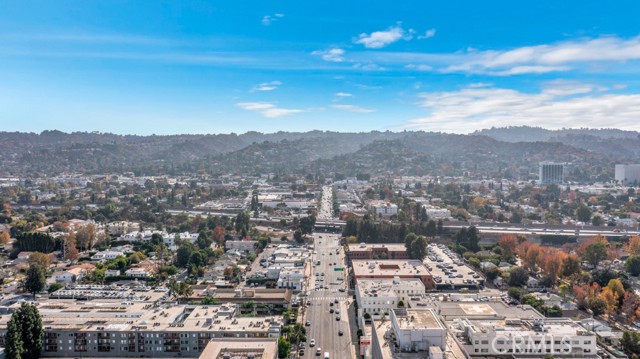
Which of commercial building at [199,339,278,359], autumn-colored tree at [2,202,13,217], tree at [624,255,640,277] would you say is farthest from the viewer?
autumn-colored tree at [2,202,13,217]

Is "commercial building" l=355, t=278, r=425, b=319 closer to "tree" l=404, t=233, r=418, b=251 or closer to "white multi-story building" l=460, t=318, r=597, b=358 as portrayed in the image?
"white multi-story building" l=460, t=318, r=597, b=358

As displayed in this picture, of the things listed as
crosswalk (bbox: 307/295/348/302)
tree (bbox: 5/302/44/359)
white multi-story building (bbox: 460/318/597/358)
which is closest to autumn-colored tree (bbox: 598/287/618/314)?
white multi-story building (bbox: 460/318/597/358)

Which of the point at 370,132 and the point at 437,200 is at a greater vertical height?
the point at 370,132

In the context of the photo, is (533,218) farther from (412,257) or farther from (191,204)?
(191,204)

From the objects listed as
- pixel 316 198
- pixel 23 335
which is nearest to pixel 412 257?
pixel 23 335

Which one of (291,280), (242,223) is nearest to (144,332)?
(291,280)

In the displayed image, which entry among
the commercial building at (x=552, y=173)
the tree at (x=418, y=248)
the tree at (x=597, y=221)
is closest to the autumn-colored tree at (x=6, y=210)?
the tree at (x=418, y=248)
